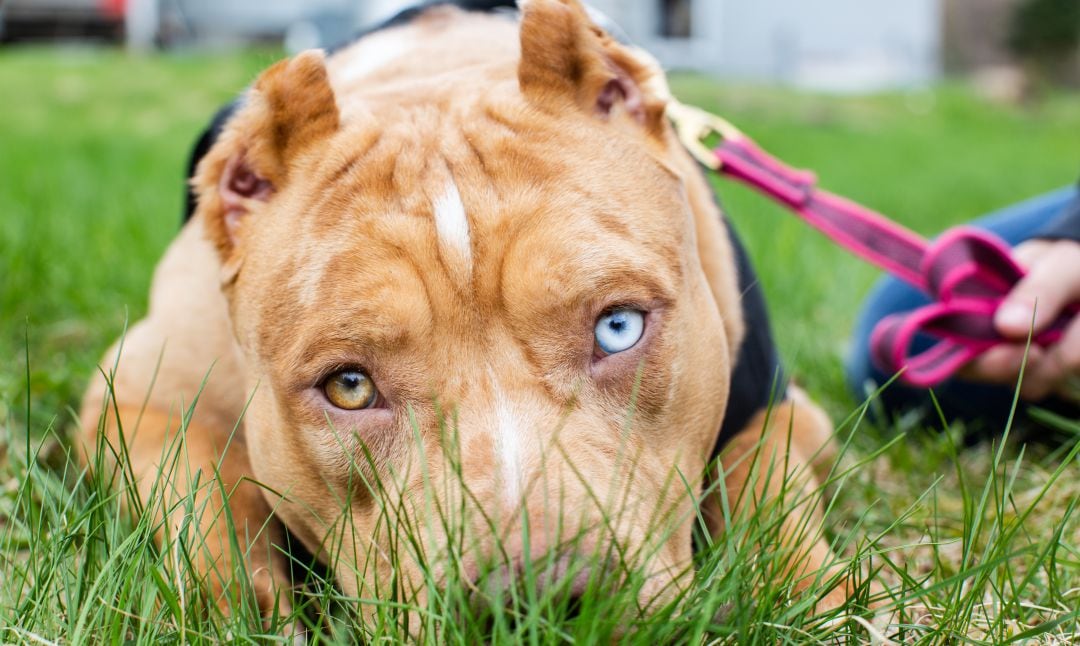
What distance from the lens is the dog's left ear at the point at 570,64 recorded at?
2.53 meters

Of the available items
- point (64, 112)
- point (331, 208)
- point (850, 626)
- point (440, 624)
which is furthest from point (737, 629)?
point (64, 112)

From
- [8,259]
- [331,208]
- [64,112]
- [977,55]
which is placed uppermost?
[331,208]

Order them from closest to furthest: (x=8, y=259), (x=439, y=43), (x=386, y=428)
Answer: (x=386, y=428)
(x=439, y=43)
(x=8, y=259)

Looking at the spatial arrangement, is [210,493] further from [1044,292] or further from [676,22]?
[676,22]

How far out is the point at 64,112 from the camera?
12.4 metres

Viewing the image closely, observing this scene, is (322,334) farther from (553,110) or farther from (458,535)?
(553,110)

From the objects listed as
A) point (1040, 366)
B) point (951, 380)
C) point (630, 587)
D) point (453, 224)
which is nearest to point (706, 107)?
point (951, 380)

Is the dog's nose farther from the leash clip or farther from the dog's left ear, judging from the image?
the leash clip

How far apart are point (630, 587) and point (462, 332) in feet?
2.00

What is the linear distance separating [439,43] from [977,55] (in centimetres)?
3061

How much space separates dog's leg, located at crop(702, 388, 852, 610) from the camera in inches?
86.8

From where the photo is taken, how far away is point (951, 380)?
3756 mm

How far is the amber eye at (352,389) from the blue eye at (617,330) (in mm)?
447

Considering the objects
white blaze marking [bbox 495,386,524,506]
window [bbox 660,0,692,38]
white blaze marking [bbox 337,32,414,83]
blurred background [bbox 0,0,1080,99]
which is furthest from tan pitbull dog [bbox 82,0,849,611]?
window [bbox 660,0,692,38]
